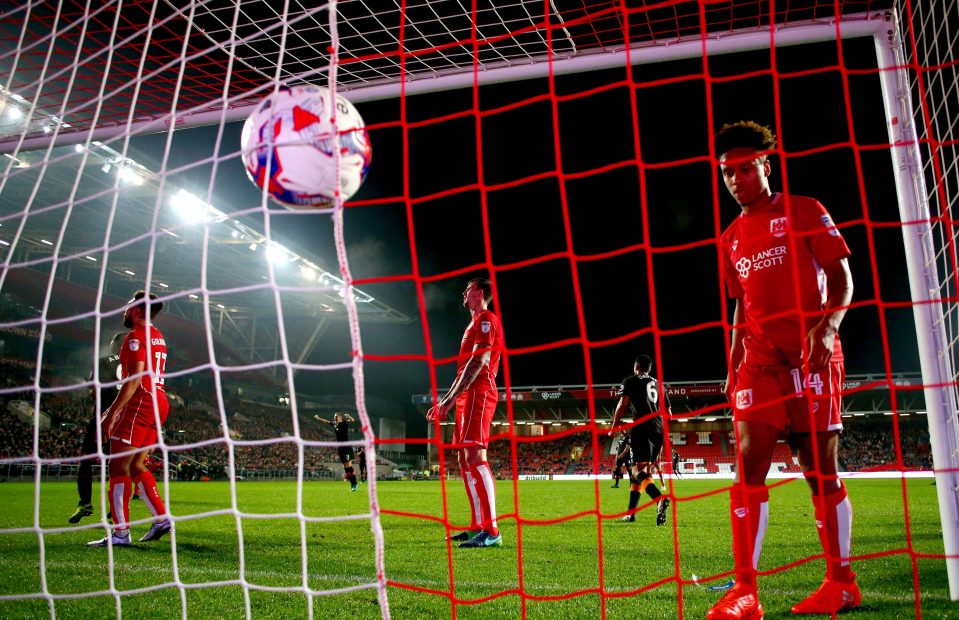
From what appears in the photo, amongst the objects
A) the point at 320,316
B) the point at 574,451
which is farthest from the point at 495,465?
the point at 320,316

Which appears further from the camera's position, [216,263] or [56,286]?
[216,263]

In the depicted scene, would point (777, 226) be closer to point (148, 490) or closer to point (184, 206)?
point (148, 490)

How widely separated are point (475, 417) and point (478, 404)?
0.10 meters

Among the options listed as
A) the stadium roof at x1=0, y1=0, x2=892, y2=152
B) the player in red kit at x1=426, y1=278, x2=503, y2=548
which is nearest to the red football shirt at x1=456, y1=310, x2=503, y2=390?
the player in red kit at x1=426, y1=278, x2=503, y2=548

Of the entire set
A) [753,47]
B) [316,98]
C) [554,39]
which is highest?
[554,39]

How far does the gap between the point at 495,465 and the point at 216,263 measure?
18.5 metres

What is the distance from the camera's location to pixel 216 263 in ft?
95.1

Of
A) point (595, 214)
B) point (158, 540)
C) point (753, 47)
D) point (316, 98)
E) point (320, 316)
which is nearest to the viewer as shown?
point (316, 98)

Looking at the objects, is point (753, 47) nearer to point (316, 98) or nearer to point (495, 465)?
point (316, 98)

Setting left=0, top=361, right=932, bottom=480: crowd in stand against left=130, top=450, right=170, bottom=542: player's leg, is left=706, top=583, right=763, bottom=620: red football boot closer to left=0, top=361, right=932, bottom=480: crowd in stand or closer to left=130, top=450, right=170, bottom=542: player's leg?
left=130, top=450, right=170, bottom=542: player's leg

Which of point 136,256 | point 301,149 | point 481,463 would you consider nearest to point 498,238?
point 136,256

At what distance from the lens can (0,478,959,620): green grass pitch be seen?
9.48ft

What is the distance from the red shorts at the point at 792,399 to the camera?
2758 mm

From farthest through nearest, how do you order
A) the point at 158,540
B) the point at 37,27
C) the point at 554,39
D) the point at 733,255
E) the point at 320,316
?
the point at 320,316, the point at 158,540, the point at 37,27, the point at 554,39, the point at 733,255
